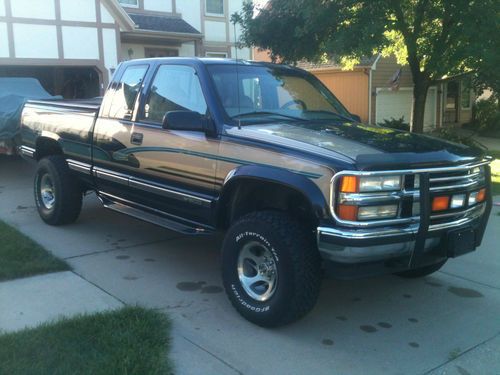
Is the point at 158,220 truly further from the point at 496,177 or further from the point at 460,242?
the point at 496,177

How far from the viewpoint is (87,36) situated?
15898 millimetres

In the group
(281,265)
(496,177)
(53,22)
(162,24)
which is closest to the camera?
(281,265)

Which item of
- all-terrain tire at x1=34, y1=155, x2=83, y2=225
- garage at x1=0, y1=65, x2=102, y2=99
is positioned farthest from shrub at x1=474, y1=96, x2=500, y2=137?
all-terrain tire at x1=34, y1=155, x2=83, y2=225

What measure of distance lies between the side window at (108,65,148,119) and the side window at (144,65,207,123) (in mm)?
261

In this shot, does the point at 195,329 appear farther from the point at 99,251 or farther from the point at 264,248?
the point at 99,251

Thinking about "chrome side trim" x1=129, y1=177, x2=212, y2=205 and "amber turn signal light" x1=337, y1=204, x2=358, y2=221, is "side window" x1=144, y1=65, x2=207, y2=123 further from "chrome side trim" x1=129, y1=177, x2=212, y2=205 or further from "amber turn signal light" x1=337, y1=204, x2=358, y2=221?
"amber turn signal light" x1=337, y1=204, x2=358, y2=221

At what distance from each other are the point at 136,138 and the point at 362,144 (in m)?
2.30

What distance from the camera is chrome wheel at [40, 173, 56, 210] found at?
6.98 m

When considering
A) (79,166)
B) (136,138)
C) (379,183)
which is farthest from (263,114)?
(79,166)

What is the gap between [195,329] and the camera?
4172 mm

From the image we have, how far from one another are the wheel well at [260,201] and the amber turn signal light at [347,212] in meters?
0.42

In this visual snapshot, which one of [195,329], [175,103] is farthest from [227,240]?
[175,103]

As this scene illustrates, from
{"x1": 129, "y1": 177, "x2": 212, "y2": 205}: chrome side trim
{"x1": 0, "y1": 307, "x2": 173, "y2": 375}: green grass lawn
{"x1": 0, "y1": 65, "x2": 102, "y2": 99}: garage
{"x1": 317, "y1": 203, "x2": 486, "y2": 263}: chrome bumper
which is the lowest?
{"x1": 0, "y1": 307, "x2": 173, "y2": 375}: green grass lawn

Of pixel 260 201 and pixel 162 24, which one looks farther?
pixel 162 24
